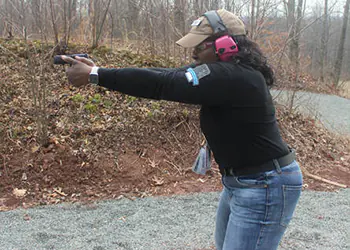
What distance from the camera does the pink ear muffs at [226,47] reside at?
170 centimetres

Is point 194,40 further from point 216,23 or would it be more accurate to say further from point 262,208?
point 262,208

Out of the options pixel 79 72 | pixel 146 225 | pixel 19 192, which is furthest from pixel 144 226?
pixel 79 72

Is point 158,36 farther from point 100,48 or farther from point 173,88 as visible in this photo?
point 173,88

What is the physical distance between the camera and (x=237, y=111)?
167 centimetres

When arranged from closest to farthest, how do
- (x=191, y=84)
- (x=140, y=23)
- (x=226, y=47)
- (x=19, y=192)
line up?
1. (x=191, y=84)
2. (x=226, y=47)
3. (x=19, y=192)
4. (x=140, y=23)

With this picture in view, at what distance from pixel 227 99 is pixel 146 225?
8.74 ft

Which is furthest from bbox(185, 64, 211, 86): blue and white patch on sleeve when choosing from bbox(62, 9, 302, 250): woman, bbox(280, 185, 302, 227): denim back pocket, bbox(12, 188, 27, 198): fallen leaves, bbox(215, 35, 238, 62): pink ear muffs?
bbox(12, 188, 27, 198): fallen leaves

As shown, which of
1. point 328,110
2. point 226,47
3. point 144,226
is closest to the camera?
point 226,47

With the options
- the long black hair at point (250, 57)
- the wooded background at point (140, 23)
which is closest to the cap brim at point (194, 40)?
the long black hair at point (250, 57)

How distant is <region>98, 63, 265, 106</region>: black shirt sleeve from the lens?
1583 mm

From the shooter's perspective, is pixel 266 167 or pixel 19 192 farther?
pixel 19 192

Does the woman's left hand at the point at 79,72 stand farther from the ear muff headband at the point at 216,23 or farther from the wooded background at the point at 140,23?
the wooded background at the point at 140,23

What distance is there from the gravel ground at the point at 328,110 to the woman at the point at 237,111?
19.5 ft

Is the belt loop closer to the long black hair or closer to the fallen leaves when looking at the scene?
the long black hair
